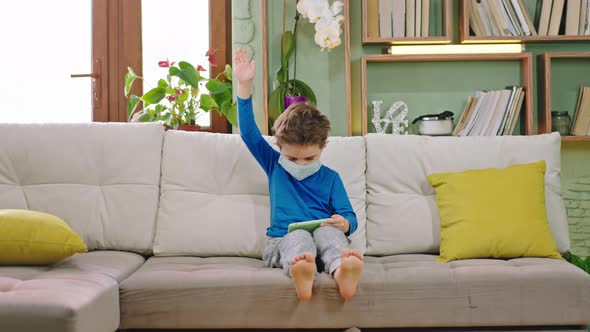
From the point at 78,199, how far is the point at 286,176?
2.71 feet

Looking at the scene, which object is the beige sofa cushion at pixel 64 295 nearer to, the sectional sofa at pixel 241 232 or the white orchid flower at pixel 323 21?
the sectional sofa at pixel 241 232

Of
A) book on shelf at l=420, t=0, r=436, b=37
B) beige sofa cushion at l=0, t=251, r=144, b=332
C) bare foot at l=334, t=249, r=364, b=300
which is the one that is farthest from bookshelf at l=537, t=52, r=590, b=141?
beige sofa cushion at l=0, t=251, r=144, b=332

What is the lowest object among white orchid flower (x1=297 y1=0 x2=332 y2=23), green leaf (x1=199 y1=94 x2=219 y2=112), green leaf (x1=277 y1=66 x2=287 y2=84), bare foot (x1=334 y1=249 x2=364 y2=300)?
bare foot (x1=334 y1=249 x2=364 y2=300)

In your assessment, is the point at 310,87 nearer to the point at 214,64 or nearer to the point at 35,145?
the point at 214,64

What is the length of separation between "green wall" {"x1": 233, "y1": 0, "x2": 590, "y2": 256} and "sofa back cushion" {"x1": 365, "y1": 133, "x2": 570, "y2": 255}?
684 millimetres

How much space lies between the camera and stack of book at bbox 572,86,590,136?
3467 mm

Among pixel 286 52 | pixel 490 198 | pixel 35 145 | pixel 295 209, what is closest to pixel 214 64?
pixel 286 52

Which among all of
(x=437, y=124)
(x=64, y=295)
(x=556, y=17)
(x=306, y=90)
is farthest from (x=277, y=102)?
(x=64, y=295)

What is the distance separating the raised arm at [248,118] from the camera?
260 centimetres

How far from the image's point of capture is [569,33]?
11.3ft

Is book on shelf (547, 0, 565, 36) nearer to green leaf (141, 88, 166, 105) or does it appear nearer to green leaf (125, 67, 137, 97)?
green leaf (141, 88, 166, 105)

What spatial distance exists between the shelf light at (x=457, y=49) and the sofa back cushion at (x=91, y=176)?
129 cm

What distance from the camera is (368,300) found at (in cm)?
220

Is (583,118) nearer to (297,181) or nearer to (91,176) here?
(297,181)
